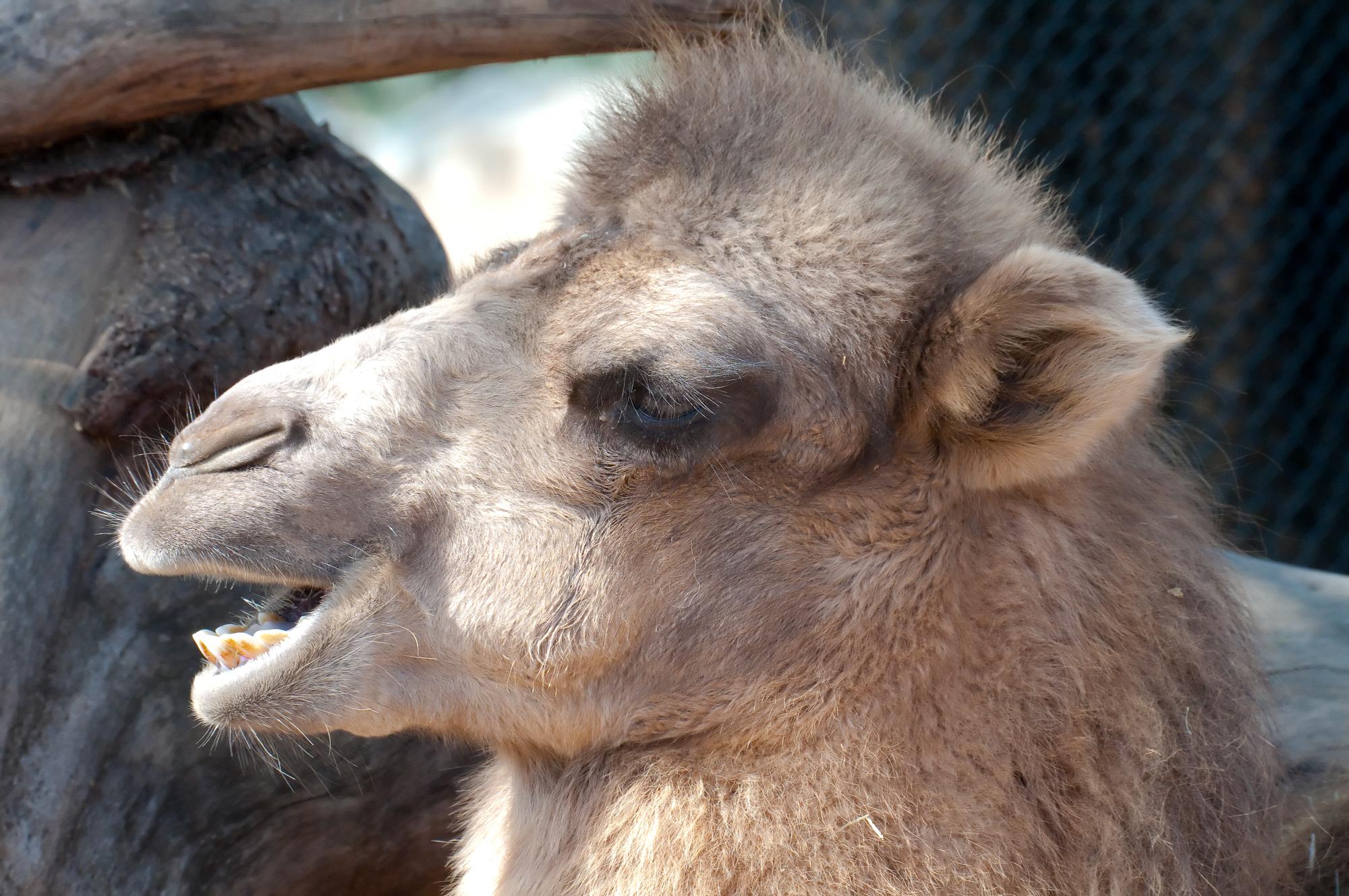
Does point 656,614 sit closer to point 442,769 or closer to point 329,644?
point 329,644

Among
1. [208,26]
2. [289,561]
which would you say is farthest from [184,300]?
[289,561]

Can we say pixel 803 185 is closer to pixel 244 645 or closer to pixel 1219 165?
pixel 244 645

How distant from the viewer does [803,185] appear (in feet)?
7.11

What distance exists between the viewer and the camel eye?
2023 mm

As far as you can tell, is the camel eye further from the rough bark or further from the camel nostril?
the rough bark

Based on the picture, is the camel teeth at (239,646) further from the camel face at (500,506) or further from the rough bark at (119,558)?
the rough bark at (119,558)

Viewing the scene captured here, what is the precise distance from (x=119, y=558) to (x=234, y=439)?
29.7 inches

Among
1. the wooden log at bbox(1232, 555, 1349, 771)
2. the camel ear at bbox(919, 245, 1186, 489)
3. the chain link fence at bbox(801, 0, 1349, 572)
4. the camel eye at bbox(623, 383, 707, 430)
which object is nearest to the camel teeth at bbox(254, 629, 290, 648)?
the camel eye at bbox(623, 383, 707, 430)

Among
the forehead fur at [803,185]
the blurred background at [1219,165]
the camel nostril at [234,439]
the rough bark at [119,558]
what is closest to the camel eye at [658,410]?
the forehead fur at [803,185]

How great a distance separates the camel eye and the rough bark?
1165 millimetres

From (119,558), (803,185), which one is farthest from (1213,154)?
(119,558)

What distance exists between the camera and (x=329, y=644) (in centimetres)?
204

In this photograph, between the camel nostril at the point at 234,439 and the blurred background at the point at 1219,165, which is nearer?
the camel nostril at the point at 234,439

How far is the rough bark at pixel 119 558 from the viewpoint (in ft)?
8.35
